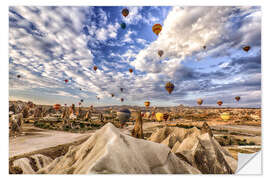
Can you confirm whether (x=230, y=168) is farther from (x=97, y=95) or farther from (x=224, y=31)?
(x=97, y=95)

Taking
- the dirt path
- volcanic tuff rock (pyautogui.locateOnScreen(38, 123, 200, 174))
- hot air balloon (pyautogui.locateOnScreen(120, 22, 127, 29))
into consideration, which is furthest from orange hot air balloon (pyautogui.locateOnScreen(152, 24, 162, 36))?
the dirt path

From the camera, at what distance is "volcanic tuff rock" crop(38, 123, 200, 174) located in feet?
9.21

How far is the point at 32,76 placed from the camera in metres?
6.54

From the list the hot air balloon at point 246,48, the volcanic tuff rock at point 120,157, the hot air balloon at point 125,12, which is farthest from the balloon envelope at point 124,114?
the hot air balloon at point 246,48

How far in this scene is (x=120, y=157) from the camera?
9.75ft

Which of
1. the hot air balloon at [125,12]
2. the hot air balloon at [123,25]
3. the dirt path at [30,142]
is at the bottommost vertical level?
the dirt path at [30,142]

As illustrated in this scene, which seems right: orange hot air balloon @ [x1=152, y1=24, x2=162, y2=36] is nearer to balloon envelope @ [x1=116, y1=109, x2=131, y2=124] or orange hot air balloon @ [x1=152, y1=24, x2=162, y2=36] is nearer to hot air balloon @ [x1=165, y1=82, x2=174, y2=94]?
hot air balloon @ [x1=165, y1=82, x2=174, y2=94]

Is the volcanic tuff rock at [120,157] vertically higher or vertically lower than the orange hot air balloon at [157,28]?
lower

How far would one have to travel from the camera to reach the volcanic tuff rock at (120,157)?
2.81m

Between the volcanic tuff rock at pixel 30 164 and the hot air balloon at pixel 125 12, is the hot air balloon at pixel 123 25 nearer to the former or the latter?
the hot air balloon at pixel 125 12

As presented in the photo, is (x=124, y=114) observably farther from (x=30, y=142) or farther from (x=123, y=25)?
(x=30, y=142)

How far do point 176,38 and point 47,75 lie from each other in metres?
7.13

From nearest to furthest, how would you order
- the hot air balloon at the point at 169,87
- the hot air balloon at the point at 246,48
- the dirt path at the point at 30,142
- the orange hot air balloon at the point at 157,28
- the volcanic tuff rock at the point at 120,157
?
1. the volcanic tuff rock at the point at 120,157
2. the dirt path at the point at 30,142
3. the hot air balloon at the point at 246,48
4. the orange hot air balloon at the point at 157,28
5. the hot air balloon at the point at 169,87
